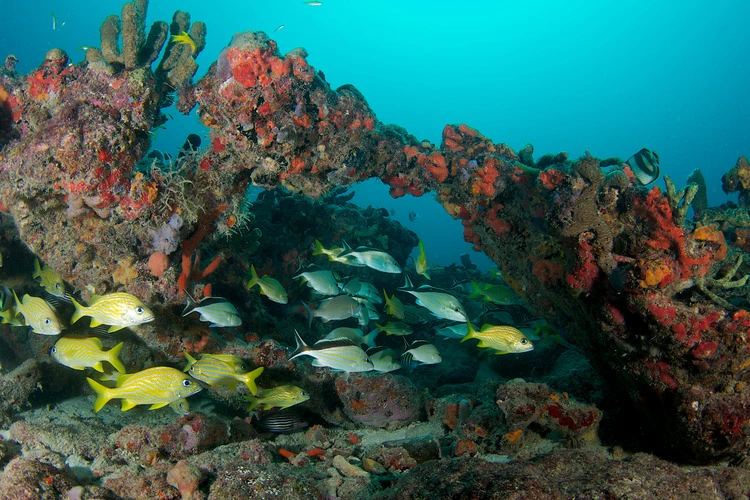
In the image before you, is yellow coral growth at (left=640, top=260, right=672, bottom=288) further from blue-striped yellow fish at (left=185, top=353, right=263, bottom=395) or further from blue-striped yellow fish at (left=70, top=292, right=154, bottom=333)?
blue-striped yellow fish at (left=70, top=292, right=154, bottom=333)

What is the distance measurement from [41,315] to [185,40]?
4730mm

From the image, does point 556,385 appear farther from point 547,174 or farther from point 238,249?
point 238,249

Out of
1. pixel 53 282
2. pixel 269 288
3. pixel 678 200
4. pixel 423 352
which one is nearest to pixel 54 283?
pixel 53 282

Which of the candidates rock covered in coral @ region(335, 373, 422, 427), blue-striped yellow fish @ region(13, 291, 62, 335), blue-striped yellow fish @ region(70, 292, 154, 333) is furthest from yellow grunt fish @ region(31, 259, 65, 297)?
rock covered in coral @ region(335, 373, 422, 427)

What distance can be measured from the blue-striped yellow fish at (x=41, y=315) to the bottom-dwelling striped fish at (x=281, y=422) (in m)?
2.75

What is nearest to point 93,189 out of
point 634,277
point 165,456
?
point 165,456

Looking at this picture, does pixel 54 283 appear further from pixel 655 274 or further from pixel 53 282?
pixel 655 274

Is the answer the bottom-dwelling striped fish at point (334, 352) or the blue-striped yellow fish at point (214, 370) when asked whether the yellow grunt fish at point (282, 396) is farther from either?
the bottom-dwelling striped fish at point (334, 352)

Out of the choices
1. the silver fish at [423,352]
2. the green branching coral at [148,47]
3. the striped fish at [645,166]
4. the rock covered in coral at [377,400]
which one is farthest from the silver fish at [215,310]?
the striped fish at [645,166]

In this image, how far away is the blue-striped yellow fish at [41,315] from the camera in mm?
4434

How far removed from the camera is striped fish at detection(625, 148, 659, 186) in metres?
5.57

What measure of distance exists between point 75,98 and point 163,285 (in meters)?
2.96

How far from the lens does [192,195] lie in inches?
218

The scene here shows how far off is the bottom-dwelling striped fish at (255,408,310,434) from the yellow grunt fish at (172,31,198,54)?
6186mm
